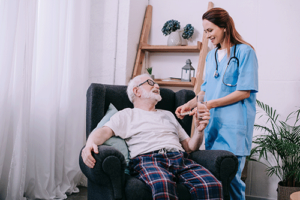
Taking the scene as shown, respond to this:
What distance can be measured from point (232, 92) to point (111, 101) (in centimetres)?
84

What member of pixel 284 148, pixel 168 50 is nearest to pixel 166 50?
pixel 168 50

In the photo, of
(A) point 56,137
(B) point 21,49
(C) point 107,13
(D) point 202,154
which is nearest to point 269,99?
(D) point 202,154

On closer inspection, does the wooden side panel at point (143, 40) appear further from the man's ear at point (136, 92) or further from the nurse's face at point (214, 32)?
the nurse's face at point (214, 32)

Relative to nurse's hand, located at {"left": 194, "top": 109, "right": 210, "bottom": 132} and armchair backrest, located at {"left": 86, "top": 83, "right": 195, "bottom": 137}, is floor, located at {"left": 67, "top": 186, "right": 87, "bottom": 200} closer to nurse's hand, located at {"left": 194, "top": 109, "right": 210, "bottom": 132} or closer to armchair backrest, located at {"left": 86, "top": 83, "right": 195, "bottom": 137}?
armchair backrest, located at {"left": 86, "top": 83, "right": 195, "bottom": 137}

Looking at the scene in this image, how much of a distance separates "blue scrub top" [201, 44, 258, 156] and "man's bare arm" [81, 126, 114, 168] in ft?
2.19

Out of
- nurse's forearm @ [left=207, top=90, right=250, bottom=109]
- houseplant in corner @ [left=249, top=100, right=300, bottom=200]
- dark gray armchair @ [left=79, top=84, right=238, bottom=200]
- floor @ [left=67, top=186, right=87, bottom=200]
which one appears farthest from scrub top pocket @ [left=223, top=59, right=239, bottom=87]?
floor @ [left=67, top=186, right=87, bottom=200]

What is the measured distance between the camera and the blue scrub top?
149 centimetres

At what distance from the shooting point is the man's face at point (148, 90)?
5.84 ft

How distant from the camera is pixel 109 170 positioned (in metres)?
1.26

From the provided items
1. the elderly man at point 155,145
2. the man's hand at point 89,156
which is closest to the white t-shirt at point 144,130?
the elderly man at point 155,145

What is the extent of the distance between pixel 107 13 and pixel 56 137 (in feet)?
4.41

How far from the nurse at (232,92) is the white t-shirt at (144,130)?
16cm

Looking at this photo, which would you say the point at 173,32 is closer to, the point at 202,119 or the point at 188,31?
the point at 188,31

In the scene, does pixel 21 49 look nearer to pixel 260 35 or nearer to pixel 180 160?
pixel 180 160
